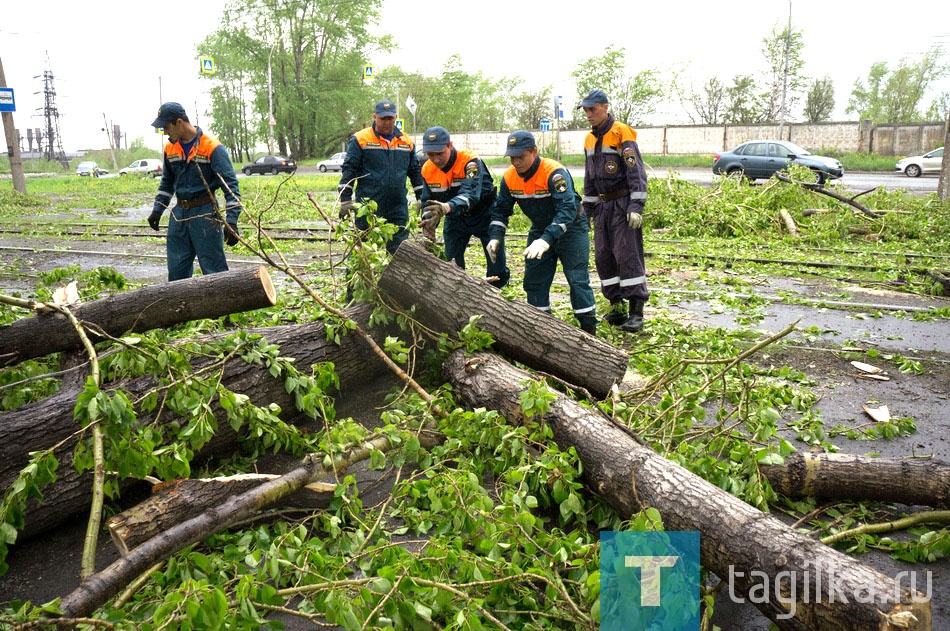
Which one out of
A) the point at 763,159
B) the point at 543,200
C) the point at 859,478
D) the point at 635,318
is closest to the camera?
the point at 859,478

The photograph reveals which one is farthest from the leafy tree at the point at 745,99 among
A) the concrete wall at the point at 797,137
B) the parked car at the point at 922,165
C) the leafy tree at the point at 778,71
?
the parked car at the point at 922,165

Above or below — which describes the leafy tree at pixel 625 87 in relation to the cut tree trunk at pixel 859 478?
above

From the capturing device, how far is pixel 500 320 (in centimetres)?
443

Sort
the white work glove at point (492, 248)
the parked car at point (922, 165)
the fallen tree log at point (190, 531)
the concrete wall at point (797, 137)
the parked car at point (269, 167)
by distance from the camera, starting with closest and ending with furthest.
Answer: the fallen tree log at point (190, 531) → the white work glove at point (492, 248) → the parked car at point (922, 165) → the concrete wall at point (797, 137) → the parked car at point (269, 167)

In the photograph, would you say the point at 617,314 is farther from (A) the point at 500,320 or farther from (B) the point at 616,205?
(A) the point at 500,320

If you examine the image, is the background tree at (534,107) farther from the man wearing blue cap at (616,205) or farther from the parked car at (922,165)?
the man wearing blue cap at (616,205)

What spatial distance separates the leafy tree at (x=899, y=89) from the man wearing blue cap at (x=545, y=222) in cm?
5152

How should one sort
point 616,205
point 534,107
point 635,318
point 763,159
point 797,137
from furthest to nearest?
point 534,107 < point 797,137 < point 763,159 < point 635,318 < point 616,205

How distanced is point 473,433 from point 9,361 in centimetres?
257

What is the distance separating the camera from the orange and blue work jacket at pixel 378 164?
667cm

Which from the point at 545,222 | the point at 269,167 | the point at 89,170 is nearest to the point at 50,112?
the point at 89,170

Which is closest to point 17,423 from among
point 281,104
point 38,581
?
point 38,581

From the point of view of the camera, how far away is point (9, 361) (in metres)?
3.85

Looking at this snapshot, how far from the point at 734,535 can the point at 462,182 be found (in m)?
4.44
